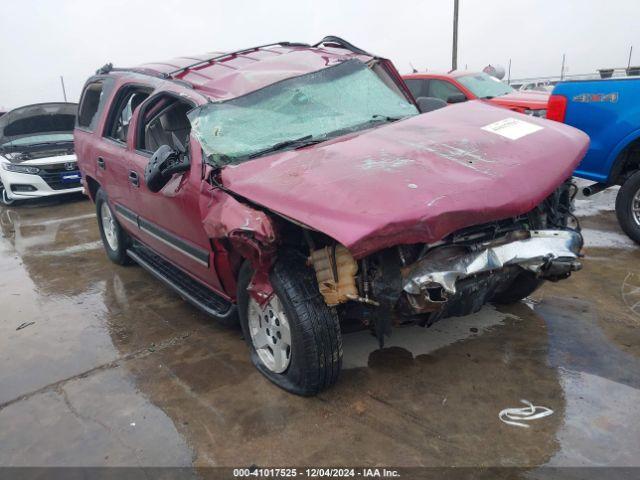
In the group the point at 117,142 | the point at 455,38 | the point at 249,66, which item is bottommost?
the point at 117,142

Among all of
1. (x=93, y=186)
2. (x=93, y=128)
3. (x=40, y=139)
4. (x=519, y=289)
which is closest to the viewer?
(x=519, y=289)

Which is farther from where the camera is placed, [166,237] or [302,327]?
[166,237]

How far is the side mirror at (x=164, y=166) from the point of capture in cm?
311

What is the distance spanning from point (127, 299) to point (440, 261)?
3189 mm

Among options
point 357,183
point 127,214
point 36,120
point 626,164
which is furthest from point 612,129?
point 36,120

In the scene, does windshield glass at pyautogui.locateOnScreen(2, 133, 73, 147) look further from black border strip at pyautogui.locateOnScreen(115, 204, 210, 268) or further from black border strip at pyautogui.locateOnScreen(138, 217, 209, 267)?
black border strip at pyautogui.locateOnScreen(138, 217, 209, 267)

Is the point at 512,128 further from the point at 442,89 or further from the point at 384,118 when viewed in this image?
the point at 442,89

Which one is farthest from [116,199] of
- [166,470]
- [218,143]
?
[166,470]

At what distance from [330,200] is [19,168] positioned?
8.26 metres

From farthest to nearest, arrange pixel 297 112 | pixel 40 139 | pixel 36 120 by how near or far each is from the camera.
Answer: pixel 36 120 → pixel 40 139 → pixel 297 112

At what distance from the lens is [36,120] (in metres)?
9.92

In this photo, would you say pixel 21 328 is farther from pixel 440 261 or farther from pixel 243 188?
pixel 440 261

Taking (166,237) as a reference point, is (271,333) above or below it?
below

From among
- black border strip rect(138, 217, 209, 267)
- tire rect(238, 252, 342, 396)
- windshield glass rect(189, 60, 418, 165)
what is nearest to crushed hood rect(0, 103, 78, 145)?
black border strip rect(138, 217, 209, 267)
